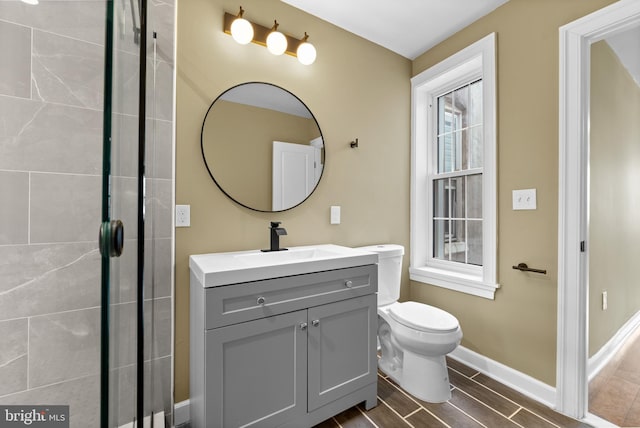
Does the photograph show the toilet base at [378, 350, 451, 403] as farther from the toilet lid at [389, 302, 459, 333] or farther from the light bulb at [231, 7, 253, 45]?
the light bulb at [231, 7, 253, 45]

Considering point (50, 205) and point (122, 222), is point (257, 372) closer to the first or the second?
point (122, 222)

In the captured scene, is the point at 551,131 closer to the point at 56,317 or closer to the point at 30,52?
the point at 30,52

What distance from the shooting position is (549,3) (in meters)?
1.59

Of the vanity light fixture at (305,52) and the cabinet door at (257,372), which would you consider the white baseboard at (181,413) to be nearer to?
the cabinet door at (257,372)

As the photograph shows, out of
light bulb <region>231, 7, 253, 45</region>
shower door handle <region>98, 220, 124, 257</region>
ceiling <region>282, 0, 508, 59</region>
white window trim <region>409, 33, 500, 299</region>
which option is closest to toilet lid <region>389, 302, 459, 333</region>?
white window trim <region>409, 33, 500, 299</region>

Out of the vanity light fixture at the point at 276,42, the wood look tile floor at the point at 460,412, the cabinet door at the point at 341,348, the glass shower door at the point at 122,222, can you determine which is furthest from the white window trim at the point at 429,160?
the glass shower door at the point at 122,222

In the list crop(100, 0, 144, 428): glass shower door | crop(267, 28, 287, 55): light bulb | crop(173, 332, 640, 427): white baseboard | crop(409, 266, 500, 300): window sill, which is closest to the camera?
crop(100, 0, 144, 428): glass shower door

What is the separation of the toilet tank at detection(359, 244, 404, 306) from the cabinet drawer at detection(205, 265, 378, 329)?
42cm

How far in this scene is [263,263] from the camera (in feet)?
4.30

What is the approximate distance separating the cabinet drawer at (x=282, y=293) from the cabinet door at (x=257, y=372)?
0.04m

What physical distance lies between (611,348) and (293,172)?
271 centimetres

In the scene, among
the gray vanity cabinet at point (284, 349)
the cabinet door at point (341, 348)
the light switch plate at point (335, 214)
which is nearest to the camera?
the gray vanity cabinet at point (284, 349)

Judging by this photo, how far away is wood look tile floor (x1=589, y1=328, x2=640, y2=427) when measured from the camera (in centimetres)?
149

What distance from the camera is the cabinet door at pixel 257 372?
3.71 ft
